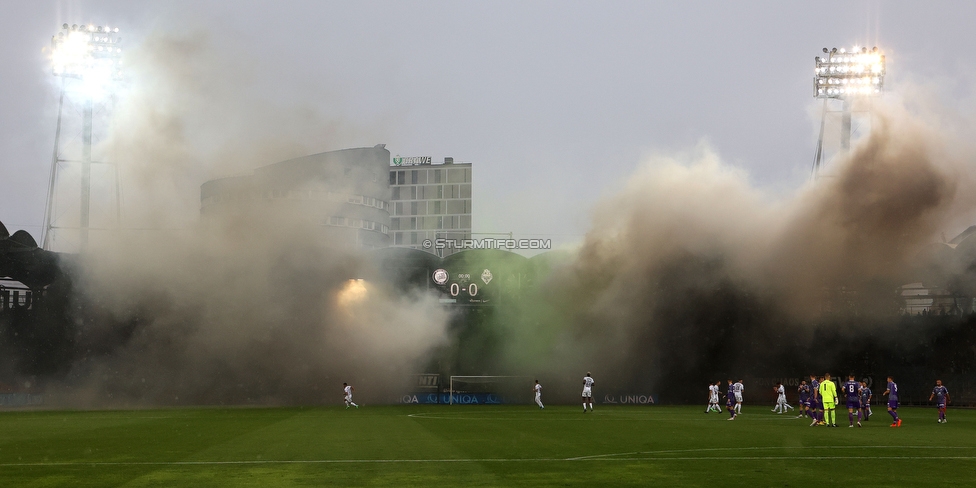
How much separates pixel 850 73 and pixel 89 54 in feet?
161

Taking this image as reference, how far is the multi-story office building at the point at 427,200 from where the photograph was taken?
431 feet

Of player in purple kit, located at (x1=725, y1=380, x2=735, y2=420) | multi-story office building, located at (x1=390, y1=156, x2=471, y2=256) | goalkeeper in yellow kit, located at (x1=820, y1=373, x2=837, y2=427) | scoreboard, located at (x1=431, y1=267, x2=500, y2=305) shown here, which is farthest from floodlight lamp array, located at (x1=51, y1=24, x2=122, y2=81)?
multi-story office building, located at (x1=390, y1=156, x2=471, y2=256)

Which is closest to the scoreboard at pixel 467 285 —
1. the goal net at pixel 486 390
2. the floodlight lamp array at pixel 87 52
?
the goal net at pixel 486 390

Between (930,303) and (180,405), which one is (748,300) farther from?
(180,405)

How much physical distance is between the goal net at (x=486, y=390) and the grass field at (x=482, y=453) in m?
19.8

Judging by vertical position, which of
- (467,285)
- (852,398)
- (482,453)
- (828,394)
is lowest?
(482,453)

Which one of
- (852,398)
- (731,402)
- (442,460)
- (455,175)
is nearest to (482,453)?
(442,460)

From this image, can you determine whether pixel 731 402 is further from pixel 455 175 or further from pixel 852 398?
pixel 455 175

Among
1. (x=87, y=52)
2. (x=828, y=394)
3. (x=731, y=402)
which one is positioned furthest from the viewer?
(x=87, y=52)

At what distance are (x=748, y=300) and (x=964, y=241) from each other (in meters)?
12.3

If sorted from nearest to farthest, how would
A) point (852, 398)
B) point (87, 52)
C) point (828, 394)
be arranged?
1. point (828, 394)
2. point (852, 398)
3. point (87, 52)

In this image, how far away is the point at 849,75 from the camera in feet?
195

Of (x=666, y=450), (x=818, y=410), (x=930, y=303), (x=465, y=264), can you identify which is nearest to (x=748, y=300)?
(x=930, y=303)

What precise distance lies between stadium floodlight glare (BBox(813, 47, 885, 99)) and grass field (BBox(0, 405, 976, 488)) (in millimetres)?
32052
